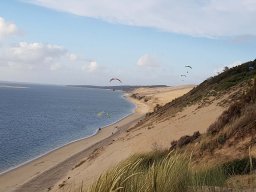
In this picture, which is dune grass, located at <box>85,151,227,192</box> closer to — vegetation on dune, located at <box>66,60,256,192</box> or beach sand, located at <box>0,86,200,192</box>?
vegetation on dune, located at <box>66,60,256,192</box>

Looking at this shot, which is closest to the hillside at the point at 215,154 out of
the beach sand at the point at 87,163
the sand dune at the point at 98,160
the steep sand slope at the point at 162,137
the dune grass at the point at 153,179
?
the dune grass at the point at 153,179

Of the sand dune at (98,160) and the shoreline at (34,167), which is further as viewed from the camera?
the shoreline at (34,167)

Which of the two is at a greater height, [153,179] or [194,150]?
[153,179]

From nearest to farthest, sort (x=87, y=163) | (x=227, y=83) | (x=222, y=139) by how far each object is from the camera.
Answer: (x=222, y=139)
(x=87, y=163)
(x=227, y=83)

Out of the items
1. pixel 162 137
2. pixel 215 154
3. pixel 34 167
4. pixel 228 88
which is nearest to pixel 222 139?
pixel 215 154

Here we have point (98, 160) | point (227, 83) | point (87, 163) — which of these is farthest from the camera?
point (227, 83)

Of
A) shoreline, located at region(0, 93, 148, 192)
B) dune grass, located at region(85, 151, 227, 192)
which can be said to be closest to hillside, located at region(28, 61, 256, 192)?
dune grass, located at region(85, 151, 227, 192)

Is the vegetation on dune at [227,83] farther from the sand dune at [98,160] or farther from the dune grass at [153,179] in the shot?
the dune grass at [153,179]

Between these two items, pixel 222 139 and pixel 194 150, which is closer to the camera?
pixel 222 139

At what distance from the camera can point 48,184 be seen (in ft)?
98.6

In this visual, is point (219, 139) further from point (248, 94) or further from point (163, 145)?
point (163, 145)

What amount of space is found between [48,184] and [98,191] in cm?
2469

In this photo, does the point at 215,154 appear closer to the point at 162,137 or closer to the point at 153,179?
the point at 153,179

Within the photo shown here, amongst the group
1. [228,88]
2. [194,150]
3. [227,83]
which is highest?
[227,83]
